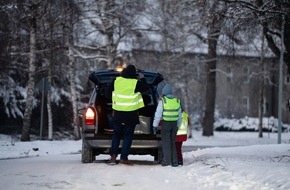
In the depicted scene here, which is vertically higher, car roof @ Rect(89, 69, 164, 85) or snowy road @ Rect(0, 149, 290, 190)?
car roof @ Rect(89, 69, 164, 85)

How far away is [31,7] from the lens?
73.7ft

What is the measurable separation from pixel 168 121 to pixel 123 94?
3.62 ft

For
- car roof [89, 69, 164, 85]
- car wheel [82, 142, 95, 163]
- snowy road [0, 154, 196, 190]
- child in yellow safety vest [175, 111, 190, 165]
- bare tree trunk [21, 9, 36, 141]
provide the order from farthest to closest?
1. bare tree trunk [21, 9, 36, 141]
2. car roof [89, 69, 164, 85]
3. child in yellow safety vest [175, 111, 190, 165]
4. car wheel [82, 142, 95, 163]
5. snowy road [0, 154, 196, 190]

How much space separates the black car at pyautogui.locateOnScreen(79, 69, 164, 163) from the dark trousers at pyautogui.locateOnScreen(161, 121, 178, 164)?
0.71 feet

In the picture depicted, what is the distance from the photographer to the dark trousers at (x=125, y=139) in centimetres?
1188

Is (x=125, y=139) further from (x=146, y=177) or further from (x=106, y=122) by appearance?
(x=146, y=177)

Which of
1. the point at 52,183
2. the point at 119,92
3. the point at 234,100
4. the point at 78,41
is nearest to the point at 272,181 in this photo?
the point at 52,183

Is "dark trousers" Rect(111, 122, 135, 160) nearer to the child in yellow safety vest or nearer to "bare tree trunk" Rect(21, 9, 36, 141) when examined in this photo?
the child in yellow safety vest

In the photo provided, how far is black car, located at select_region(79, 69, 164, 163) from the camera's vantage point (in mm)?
12031

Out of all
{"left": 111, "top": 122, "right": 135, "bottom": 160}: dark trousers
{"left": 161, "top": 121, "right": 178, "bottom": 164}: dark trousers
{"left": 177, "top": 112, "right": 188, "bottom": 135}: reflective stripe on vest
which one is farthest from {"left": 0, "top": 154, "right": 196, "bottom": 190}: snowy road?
{"left": 177, "top": 112, "right": 188, "bottom": 135}: reflective stripe on vest

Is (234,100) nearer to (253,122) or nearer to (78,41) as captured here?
(253,122)

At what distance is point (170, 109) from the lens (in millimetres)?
12289

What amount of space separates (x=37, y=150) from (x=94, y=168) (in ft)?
29.7

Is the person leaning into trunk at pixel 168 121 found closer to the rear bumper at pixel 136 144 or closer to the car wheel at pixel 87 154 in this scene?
the rear bumper at pixel 136 144
